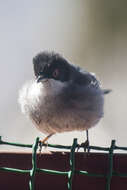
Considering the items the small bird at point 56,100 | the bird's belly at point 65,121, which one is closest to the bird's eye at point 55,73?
the small bird at point 56,100

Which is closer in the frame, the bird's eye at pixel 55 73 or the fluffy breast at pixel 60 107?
the fluffy breast at pixel 60 107

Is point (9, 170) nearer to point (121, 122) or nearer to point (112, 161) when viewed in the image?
point (112, 161)

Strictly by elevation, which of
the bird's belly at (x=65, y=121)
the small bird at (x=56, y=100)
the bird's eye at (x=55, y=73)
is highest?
the bird's eye at (x=55, y=73)

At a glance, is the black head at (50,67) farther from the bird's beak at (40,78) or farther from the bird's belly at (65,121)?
the bird's belly at (65,121)

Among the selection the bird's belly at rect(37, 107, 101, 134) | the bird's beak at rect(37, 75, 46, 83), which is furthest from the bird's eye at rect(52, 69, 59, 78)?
the bird's belly at rect(37, 107, 101, 134)

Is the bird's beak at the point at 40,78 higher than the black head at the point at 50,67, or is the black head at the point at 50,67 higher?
the black head at the point at 50,67

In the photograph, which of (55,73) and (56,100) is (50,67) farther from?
(56,100)

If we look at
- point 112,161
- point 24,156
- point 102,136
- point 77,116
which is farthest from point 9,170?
point 102,136

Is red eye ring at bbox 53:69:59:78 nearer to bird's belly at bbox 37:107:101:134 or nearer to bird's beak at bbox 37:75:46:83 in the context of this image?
bird's beak at bbox 37:75:46:83
